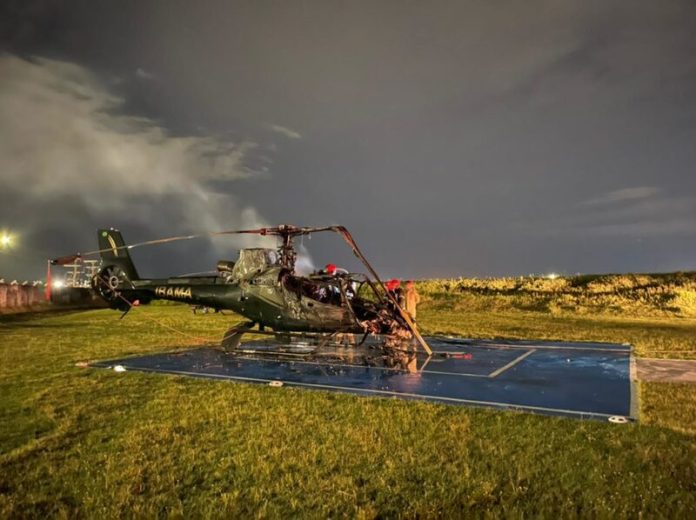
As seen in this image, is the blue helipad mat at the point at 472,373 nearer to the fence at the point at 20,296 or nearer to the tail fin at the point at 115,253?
the tail fin at the point at 115,253

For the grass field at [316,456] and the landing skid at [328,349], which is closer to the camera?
the grass field at [316,456]

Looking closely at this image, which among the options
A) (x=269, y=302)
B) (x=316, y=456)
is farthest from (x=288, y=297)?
(x=316, y=456)

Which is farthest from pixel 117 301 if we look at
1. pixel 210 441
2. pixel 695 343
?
pixel 695 343

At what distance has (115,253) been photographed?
18.2 m

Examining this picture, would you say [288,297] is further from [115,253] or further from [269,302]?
[115,253]

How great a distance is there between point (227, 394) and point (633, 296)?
36.5 m

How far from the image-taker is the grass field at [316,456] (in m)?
5.28

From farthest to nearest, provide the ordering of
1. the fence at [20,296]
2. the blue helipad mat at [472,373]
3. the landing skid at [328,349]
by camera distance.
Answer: the fence at [20,296] < the landing skid at [328,349] < the blue helipad mat at [472,373]

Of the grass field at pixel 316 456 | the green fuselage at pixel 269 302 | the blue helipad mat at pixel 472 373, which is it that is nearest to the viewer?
the grass field at pixel 316 456

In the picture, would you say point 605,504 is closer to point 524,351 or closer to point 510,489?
point 510,489

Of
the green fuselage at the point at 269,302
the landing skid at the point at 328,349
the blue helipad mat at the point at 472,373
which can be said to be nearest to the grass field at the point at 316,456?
the blue helipad mat at the point at 472,373

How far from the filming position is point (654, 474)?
583 cm

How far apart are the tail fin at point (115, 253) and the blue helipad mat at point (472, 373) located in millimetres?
3945

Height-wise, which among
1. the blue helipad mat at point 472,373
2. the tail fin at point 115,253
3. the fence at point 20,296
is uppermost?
the tail fin at point 115,253
